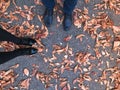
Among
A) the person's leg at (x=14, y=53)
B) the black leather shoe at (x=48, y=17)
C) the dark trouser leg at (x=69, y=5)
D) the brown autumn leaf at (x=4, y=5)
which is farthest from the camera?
the brown autumn leaf at (x=4, y=5)

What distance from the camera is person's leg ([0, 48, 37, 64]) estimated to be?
265 cm

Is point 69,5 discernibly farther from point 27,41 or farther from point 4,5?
point 4,5

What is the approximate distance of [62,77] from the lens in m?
2.70

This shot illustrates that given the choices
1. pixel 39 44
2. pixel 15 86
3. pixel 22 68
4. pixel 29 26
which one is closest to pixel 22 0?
pixel 29 26

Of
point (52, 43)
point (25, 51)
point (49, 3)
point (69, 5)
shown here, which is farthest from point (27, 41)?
point (69, 5)

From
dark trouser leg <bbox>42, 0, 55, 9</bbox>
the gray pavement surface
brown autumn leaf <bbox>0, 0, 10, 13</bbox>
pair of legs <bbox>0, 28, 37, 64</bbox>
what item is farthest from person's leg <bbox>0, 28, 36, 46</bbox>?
dark trouser leg <bbox>42, 0, 55, 9</bbox>

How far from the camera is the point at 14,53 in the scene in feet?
8.85

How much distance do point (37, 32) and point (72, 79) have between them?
629 millimetres

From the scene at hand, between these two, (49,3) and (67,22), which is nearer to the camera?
(49,3)

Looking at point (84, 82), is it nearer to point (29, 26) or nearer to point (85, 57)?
point (85, 57)

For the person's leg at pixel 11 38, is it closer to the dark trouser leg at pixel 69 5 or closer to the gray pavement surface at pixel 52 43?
the gray pavement surface at pixel 52 43

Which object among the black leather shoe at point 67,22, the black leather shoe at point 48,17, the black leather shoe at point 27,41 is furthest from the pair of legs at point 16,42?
the black leather shoe at point 67,22

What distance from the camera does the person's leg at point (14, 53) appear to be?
2646 mm

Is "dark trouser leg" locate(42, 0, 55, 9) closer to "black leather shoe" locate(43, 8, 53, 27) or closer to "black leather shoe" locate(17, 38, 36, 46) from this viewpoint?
"black leather shoe" locate(43, 8, 53, 27)
